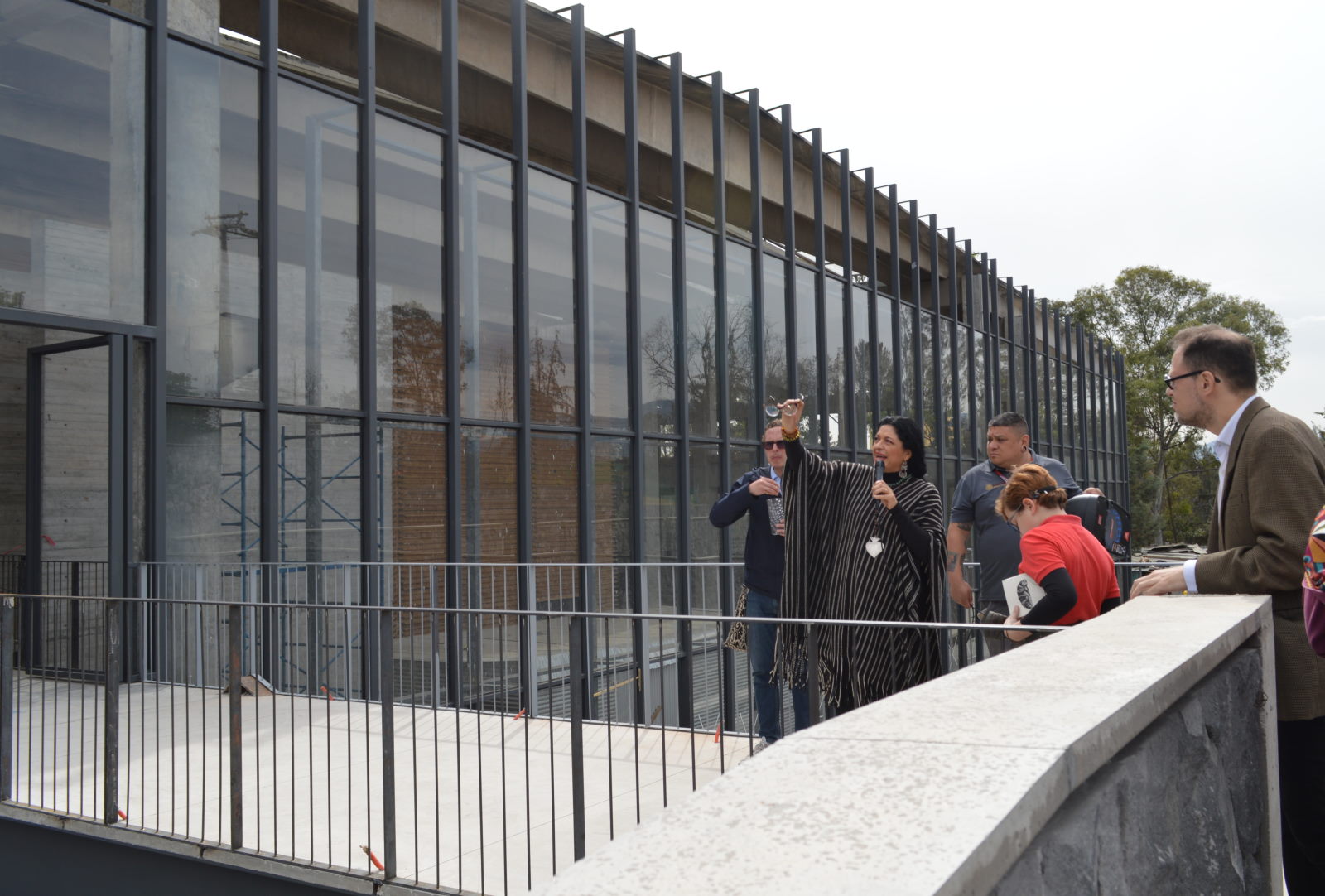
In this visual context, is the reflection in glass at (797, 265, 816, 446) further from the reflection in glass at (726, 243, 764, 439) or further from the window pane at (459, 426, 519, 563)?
the window pane at (459, 426, 519, 563)

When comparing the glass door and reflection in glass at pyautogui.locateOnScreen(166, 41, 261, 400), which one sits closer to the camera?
the glass door

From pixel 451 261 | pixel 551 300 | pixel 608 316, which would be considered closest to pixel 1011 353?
pixel 608 316

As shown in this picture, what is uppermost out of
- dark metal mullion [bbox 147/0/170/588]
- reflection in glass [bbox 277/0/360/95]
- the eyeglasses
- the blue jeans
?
Result: reflection in glass [bbox 277/0/360/95]

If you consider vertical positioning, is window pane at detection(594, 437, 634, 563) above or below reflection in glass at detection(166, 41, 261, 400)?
below

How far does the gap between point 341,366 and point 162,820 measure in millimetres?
5121

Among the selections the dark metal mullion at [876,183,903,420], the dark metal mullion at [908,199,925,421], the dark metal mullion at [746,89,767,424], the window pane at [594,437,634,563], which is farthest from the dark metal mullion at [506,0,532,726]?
the dark metal mullion at [908,199,925,421]

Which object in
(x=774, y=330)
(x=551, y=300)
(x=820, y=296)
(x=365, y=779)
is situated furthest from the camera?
(x=820, y=296)

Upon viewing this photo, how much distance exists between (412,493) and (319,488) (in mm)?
1008

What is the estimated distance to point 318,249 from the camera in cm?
987

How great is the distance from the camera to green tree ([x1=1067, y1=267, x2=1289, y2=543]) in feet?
182

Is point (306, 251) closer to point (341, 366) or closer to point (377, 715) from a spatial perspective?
point (341, 366)

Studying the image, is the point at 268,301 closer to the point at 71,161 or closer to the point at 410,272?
the point at 410,272

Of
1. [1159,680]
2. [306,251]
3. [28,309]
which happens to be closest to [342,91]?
[306,251]

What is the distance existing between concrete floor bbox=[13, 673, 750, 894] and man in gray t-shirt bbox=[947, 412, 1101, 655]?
5.58 feet
